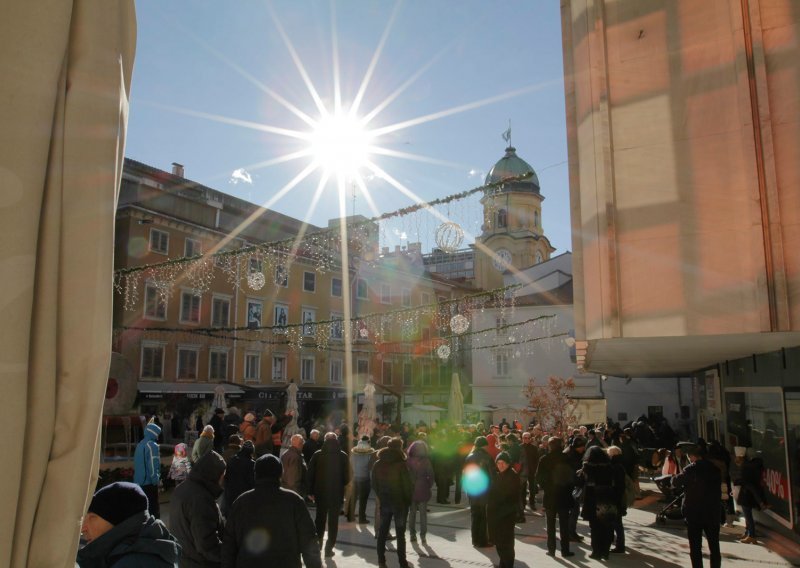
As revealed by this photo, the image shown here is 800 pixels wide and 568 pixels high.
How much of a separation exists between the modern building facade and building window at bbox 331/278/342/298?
3363 centimetres

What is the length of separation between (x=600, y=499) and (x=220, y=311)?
29.6 meters

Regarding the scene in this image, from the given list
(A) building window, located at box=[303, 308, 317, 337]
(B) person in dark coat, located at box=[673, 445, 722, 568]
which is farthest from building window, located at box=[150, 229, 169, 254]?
(B) person in dark coat, located at box=[673, 445, 722, 568]

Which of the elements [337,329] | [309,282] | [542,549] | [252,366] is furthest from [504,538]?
[337,329]

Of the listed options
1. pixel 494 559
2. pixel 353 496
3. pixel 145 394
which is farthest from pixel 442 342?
pixel 494 559

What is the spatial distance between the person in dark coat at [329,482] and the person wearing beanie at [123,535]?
→ 6255mm

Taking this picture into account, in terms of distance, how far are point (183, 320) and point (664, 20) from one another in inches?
1145

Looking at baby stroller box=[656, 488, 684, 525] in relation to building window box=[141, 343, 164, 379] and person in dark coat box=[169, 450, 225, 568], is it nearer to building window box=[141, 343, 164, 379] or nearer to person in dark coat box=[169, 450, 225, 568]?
person in dark coat box=[169, 450, 225, 568]

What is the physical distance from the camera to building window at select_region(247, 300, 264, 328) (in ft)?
123

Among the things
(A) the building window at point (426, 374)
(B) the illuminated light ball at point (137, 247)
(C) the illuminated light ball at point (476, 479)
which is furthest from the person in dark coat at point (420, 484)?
(A) the building window at point (426, 374)

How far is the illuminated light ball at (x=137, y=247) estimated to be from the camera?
31.1m

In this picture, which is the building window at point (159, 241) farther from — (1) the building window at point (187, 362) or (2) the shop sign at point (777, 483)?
(2) the shop sign at point (777, 483)

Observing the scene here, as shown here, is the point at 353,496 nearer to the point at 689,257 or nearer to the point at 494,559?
the point at 494,559

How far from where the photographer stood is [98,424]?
6.31 feet

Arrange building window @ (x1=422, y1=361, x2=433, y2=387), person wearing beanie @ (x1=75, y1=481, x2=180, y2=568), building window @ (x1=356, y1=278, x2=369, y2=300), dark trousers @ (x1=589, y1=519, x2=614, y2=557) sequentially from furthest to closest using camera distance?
1. building window @ (x1=422, y1=361, x2=433, y2=387)
2. building window @ (x1=356, y1=278, x2=369, y2=300)
3. dark trousers @ (x1=589, y1=519, x2=614, y2=557)
4. person wearing beanie @ (x1=75, y1=481, x2=180, y2=568)
